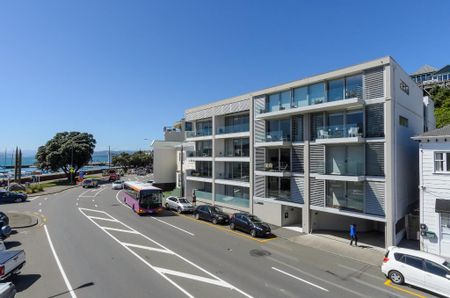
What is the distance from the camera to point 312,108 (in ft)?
69.5

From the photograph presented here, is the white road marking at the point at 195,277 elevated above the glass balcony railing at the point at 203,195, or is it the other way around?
the glass balcony railing at the point at 203,195

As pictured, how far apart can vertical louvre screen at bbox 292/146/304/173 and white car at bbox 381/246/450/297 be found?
965 cm

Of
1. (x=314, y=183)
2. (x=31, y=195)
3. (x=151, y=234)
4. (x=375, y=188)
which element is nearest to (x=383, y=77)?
(x=375, y=188)

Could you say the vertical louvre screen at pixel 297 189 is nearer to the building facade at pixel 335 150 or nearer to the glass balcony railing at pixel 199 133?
the building facade at pixel 335 150

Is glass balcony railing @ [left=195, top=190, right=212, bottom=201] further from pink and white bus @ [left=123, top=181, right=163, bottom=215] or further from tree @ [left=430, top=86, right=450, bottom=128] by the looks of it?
tree @ [left=430, top=86, right=450, bottom=128]

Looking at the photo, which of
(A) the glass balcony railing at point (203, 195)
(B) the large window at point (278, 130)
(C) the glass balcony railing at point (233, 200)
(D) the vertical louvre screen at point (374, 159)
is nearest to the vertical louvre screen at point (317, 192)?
(D) the vertical louvre screen at point (374, 159)

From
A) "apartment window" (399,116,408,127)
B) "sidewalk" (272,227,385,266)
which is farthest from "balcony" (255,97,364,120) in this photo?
"sidewalk" (272,227,385,266)

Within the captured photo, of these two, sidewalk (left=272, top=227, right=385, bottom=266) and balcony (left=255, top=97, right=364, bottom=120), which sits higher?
balcony (left=255, top=97, right=364, bottom=120)

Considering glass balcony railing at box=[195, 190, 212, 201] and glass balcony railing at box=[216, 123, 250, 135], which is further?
glass balcony railing at box=[195, 190, 212, 201]

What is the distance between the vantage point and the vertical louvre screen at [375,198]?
18172 mm

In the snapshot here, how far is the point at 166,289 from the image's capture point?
11.5 meters

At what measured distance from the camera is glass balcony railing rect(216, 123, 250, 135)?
2834 cm

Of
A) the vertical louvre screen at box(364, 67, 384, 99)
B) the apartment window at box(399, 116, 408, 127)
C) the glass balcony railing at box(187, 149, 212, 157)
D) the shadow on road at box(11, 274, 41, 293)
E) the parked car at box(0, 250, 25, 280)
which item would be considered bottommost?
the shadow on road at box(11, 274, 41, 293)

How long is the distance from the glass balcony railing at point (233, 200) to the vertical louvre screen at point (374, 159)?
12076mm
